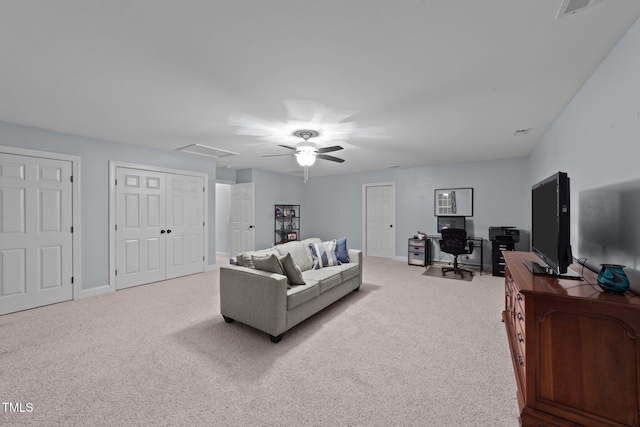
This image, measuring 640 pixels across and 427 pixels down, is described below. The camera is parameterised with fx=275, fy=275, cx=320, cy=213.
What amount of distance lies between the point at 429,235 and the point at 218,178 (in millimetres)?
5267

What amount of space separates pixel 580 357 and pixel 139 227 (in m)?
5.39

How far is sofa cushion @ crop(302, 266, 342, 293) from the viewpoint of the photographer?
329 cm

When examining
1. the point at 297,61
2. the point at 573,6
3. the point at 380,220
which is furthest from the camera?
the point at 380,220

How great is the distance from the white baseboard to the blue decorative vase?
217 inches

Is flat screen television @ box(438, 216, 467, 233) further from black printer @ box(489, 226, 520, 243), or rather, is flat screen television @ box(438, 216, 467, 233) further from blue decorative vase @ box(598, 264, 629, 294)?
blue decorative vase @ box(598, 264, 629, 294)

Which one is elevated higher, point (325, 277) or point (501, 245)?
point (501, 245)

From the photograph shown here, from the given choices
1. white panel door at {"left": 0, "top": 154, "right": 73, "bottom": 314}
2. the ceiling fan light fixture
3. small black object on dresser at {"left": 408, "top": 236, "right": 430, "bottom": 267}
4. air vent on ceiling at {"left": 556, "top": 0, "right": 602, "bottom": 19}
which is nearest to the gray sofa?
the ceiling fan light fixture

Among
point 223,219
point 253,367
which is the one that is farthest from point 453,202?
point 223,219

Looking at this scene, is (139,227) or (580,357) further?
(139,227)

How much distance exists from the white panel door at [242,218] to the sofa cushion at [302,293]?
12.9ft

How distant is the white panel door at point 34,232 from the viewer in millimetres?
3309

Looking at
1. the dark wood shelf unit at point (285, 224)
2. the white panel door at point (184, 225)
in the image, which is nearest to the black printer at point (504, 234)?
the dark wood shelf unit at point (285, 224)

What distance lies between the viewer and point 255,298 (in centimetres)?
278

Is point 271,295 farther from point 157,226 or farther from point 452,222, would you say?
point 452,222
